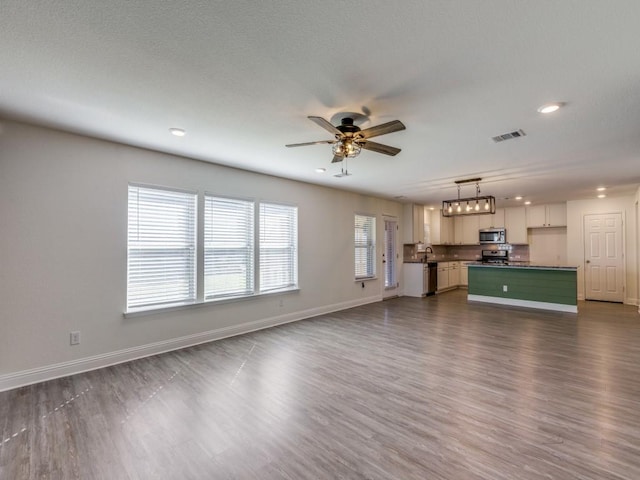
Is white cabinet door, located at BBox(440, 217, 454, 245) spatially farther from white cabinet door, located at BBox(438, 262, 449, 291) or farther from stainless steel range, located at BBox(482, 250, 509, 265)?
stainless steel range, located at BBox(482, 250, 509, 265)

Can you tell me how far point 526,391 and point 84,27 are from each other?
4365 millimetres

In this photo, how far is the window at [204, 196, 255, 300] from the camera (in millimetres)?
4426

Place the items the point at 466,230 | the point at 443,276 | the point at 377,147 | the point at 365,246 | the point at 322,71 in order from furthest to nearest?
the point at 466,230
the point at 443,276
the point at 365,246
the point at 377,147
the point at 322,71

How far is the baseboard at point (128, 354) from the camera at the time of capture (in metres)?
2.99

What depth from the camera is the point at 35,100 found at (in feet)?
8.43

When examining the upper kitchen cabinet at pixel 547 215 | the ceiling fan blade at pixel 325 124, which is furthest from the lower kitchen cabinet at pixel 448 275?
the ceiling fan blade at pixel 325 124

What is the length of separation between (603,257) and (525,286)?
8.07 feet

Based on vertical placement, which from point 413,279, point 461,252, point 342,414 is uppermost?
point 461,252

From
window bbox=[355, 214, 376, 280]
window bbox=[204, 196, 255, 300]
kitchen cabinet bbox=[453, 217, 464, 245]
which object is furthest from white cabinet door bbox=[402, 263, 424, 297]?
window bbox=[204, 196, 255, 300]

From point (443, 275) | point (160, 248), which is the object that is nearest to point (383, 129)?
point (160, 248)

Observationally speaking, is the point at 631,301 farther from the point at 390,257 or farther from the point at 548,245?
the point at 390,257

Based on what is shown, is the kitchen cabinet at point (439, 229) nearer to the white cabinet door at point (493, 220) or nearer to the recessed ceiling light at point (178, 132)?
the white cabinet door at point (493, 220)

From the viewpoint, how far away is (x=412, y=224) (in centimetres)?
840

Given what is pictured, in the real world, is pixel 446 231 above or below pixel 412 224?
below
